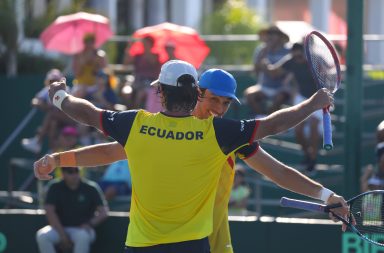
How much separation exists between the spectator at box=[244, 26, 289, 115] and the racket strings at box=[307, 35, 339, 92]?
19.3ft

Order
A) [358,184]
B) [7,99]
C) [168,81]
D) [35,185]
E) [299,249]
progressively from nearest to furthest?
[168,81] < [299,249] < [358,184] < [35,185] < [7,99]

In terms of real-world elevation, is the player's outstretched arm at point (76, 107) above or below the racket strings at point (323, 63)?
below

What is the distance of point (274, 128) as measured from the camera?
17.1 feet

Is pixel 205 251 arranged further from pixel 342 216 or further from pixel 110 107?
pixel 110 107

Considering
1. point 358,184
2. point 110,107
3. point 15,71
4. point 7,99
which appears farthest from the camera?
point 15,71

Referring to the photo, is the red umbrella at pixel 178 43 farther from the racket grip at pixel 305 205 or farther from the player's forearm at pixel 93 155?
the racket grip at pixel 305 205

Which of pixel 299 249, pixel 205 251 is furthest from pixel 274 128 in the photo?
pixel 299 249

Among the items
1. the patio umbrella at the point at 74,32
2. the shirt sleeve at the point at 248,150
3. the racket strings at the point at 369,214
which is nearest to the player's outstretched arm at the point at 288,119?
the shirt sleeve at the point at 248,150

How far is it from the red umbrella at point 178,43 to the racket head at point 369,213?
6.87 meters

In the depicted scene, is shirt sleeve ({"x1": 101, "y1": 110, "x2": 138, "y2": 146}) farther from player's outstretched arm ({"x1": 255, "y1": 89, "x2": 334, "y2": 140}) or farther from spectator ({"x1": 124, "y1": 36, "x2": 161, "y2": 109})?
spectator ({"x1": 124, "y1": 36, "x2": 161, "y2": 109})

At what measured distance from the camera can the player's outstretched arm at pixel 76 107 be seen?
17.7 ft

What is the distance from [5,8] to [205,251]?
1152 centimetres

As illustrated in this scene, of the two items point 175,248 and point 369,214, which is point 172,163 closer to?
point 175,248

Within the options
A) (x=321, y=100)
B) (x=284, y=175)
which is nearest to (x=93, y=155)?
(x=284, y=175)
